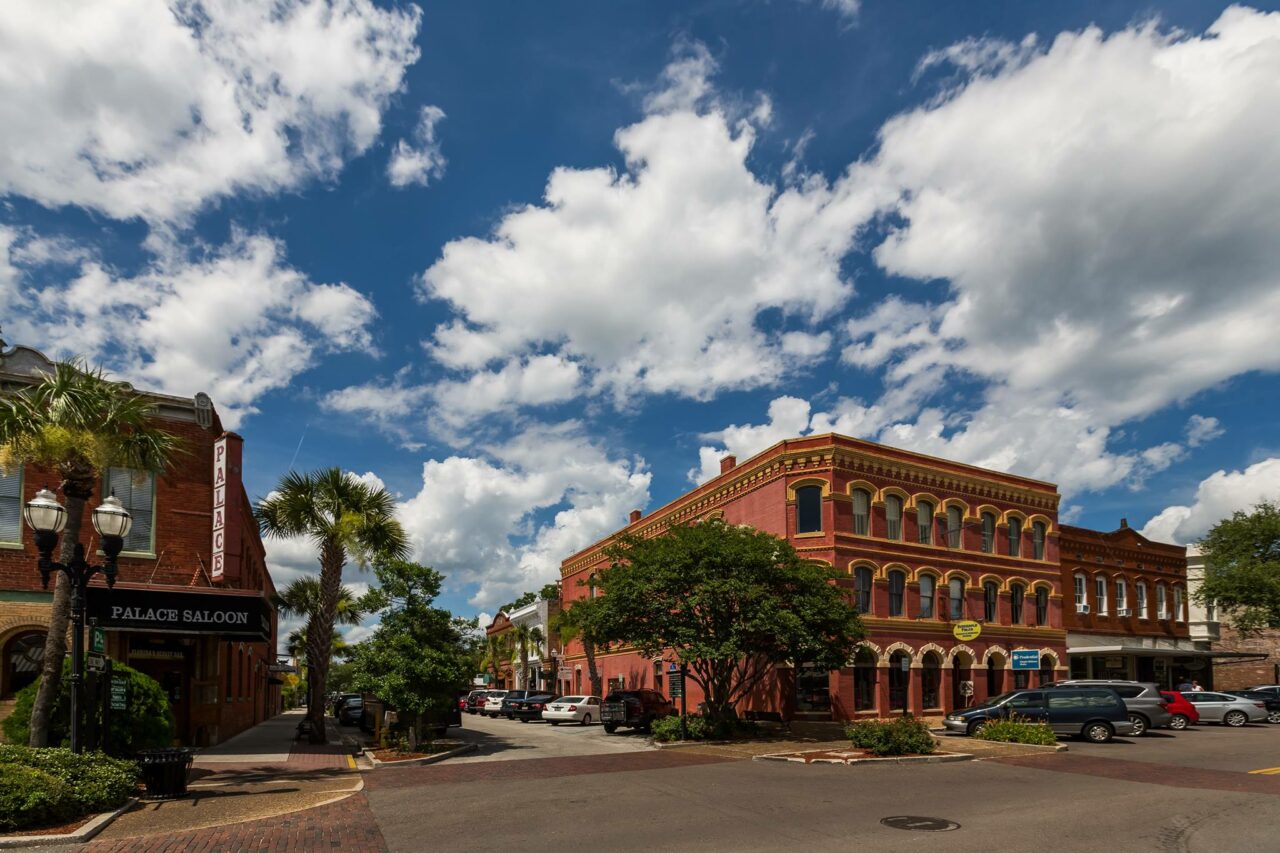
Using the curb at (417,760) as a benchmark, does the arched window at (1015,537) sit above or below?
above

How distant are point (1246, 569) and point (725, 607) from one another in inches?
1406

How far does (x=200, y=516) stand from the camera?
23.4 m

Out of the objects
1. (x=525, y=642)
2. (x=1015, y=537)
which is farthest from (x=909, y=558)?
(x=525, y=642)

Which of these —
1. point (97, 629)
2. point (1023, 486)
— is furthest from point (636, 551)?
point (1023, 486)

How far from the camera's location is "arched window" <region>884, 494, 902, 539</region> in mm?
35906

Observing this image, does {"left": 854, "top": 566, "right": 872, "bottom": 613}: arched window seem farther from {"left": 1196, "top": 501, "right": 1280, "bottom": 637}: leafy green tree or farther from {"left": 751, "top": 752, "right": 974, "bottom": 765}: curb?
{"left": 1196, "top": 501, "right": 1280, "bottom": 637}: leafy green tree

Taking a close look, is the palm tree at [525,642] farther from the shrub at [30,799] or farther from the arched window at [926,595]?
the shrub at [30,799]

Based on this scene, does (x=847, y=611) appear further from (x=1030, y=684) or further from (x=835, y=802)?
(x=1030, y=684)

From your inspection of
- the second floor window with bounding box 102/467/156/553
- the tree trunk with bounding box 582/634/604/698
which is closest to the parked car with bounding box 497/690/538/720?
the tree trunk with bounding box 582/634/604/698

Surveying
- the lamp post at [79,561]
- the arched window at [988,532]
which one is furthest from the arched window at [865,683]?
the lamp post at [79,561]

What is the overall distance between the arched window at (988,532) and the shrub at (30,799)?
35933 millimetres

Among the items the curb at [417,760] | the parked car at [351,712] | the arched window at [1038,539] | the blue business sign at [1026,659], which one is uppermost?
the arched window at [1038,539]

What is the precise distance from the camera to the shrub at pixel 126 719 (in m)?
16.1

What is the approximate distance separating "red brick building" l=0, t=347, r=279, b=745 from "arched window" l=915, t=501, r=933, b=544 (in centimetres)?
2606
